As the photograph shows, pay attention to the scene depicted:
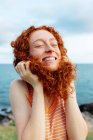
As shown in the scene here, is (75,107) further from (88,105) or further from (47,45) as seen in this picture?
(88,105)

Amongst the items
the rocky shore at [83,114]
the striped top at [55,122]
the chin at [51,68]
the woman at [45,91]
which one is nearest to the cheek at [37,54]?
the woman at [45,91]

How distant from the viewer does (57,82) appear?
9.52 ft

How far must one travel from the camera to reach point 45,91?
9.64 feet

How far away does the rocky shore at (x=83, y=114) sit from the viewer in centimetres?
874

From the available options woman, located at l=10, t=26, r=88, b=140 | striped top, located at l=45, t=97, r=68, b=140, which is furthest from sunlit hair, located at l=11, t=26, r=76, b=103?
striped top, located at l=45, t=97, r=68, b=140

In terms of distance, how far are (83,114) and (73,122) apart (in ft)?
19.3

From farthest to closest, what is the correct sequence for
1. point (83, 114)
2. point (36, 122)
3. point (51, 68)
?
point (83, 114) → point (51, 68) → point (36, 122)

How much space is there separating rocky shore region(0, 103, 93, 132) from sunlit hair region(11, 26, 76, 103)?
18.1ft

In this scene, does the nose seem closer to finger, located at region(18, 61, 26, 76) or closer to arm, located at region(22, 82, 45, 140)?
finger, located at region(18, 61, 26, 76)

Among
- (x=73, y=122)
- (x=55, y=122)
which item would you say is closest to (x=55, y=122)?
(x=55, y=122)

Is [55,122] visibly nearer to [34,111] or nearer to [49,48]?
[34,111]

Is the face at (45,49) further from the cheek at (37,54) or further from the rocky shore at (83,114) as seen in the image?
the rocky shore at (83,114)

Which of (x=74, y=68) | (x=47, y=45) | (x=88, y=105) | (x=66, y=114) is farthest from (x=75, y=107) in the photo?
(x=88, y=105)

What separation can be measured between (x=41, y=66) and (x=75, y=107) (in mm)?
405
